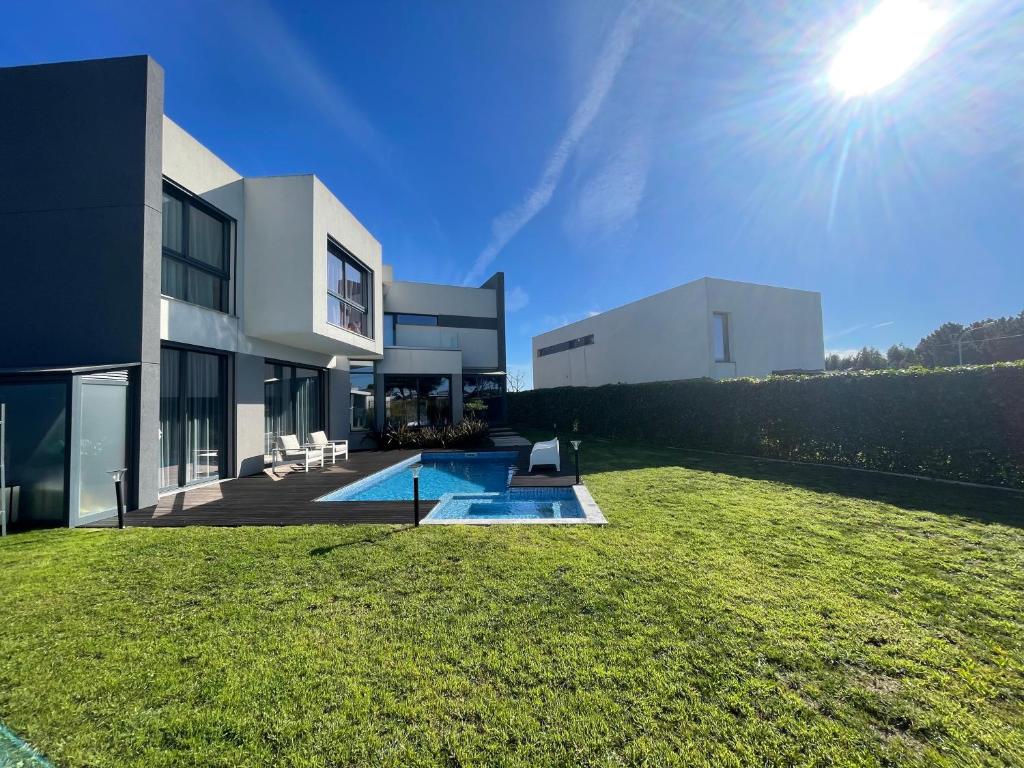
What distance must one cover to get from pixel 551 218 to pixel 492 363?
840 cm

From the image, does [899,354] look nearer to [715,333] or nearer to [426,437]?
[715,333]

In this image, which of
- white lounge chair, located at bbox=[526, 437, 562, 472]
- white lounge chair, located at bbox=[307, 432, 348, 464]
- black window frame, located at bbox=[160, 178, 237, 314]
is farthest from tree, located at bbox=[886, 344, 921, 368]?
black window frame, located at bbox=[160, 178, 237, 314]

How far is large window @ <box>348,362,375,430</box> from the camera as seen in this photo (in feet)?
49.3

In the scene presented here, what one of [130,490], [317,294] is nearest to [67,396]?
[130,490]

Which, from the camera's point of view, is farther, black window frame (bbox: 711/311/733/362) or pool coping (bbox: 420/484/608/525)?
black window frame (bbox: 711/311/733/362)

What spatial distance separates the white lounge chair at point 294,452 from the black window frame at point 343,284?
336 cm

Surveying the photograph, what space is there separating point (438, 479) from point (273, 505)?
425 centimetres

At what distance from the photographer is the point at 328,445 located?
1148 centimetres

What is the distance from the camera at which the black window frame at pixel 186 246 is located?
7.42 m

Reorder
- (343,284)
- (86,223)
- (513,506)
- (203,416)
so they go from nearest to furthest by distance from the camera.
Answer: (86,223), (513,506), (203,416), (343,284)

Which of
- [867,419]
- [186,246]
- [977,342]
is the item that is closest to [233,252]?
[186,246]

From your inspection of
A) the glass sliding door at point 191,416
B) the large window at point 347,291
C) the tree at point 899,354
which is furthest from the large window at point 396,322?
the tree at point 899,354

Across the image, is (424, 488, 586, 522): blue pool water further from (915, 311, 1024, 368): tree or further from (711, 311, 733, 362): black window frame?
(915, 311, 1024, 368): tree

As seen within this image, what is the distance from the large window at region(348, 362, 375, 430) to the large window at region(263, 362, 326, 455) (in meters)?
1.82
